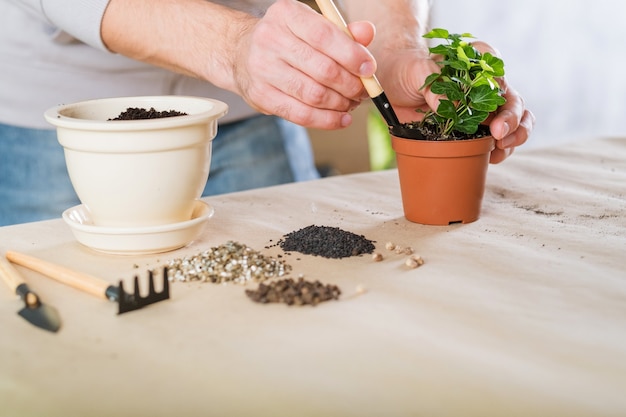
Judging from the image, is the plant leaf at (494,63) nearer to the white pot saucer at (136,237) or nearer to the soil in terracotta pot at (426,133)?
the soil in terracotta pot at (426,133)

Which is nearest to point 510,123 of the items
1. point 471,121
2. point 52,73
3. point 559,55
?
point 471,121

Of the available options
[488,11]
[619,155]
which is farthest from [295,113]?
[488,11]

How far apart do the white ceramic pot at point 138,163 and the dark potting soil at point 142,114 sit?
0.28 ft

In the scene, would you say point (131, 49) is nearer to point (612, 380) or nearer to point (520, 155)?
point (520, 155)

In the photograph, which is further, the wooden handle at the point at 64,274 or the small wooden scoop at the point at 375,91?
the small wooden scoop at the point at 375,91

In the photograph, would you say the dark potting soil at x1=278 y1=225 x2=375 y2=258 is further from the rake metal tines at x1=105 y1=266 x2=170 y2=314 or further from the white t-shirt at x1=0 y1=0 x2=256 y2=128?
the white t-shirt at x1=0 y1=0 x2=256 y2=128

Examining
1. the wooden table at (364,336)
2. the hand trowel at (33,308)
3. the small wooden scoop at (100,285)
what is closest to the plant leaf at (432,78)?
the wooden table at (364,336)

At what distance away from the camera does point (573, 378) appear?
2.54 feet

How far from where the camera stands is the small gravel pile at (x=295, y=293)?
0.96 metres

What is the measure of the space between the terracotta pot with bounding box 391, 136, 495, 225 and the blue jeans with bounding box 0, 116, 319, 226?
70cm

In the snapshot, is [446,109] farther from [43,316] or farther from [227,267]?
[43,316]

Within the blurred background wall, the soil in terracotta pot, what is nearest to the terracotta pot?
the soil in terracotta pot

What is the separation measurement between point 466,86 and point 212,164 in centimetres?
85

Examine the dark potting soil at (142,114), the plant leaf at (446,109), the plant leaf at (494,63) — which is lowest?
the dark potting soil at (142,114)
